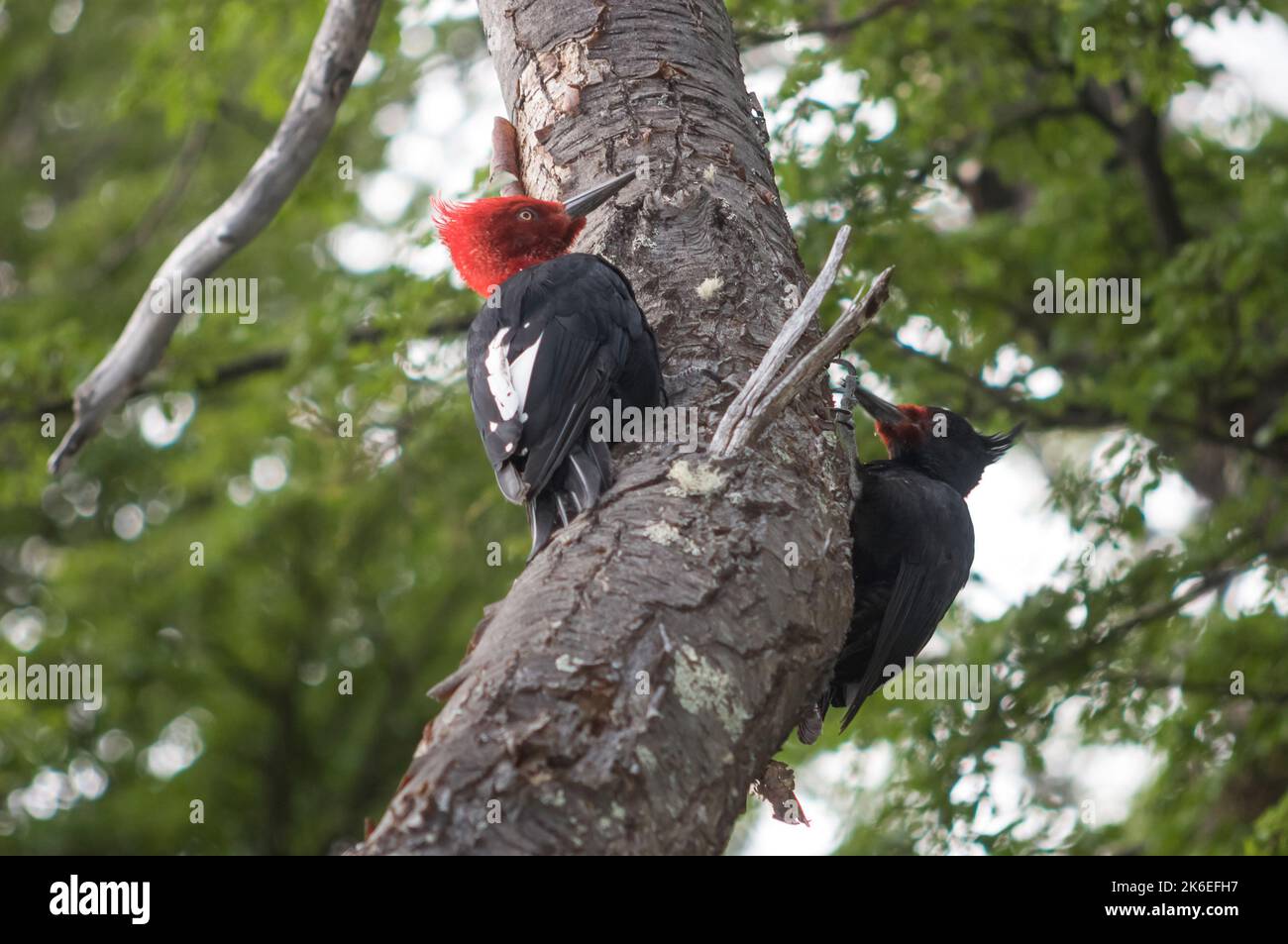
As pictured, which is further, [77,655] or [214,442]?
[77,655]

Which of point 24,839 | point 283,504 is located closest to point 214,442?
point 283,504

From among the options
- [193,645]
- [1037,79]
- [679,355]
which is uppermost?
[1037,79]

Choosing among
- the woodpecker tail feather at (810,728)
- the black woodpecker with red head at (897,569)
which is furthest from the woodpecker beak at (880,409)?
the woodpecker tail feather at (810,728)

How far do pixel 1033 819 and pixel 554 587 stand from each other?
351 centimetres

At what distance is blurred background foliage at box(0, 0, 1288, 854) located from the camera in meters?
5.12

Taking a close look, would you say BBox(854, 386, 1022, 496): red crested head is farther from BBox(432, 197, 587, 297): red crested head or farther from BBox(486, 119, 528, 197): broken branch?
BBox(486, 119, 528, 197): broken branch

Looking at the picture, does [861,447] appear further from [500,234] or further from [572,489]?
[572,489]

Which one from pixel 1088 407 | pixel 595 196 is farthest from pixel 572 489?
pixel 1088 407

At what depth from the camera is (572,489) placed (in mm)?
2654

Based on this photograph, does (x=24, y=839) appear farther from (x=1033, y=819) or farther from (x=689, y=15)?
(x=689, y=15)

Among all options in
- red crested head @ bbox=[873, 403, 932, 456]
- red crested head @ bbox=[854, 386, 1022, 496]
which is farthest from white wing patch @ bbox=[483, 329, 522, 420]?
red crested head @ bbox=[873, 403, 932, 456]

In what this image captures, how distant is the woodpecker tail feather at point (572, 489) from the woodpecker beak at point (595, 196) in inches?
28.8

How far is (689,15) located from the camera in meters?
3.36

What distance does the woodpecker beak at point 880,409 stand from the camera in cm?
433
